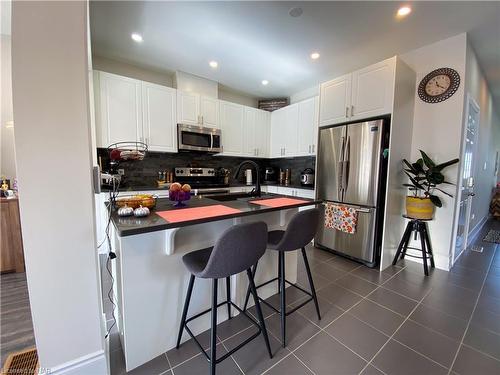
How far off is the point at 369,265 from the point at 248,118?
3.17 meters

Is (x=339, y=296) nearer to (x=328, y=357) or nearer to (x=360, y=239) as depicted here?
(x=328, y=357)

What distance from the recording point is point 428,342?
1.54 metres

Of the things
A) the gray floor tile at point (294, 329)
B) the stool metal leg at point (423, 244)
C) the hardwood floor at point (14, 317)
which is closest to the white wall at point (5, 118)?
the hardwood floor at point (14, 317)

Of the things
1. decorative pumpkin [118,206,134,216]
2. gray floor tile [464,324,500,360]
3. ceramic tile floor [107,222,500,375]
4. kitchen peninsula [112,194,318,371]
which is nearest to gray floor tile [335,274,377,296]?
ceramic tile floor [107,222,500,375]

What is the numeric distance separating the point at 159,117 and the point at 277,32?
1.99 m

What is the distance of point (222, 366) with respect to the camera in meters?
1.33

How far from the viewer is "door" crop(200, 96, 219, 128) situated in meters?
3.60

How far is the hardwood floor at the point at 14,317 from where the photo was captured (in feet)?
4.82

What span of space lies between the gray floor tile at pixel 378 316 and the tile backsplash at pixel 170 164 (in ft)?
8.65

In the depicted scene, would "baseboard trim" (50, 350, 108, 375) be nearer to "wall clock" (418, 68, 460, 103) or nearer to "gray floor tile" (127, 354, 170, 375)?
"gray floor tile" (127, 354, 170, 375)

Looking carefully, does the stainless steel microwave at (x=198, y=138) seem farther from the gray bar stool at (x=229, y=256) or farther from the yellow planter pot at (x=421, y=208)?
the yellow planter pot at (x=421, y=208)

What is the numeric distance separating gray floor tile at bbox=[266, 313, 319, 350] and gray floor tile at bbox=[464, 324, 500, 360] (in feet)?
3.60

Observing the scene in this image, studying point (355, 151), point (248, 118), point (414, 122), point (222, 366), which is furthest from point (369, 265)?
point (248, 118)

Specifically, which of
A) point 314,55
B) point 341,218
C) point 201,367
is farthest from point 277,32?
point 201,367
